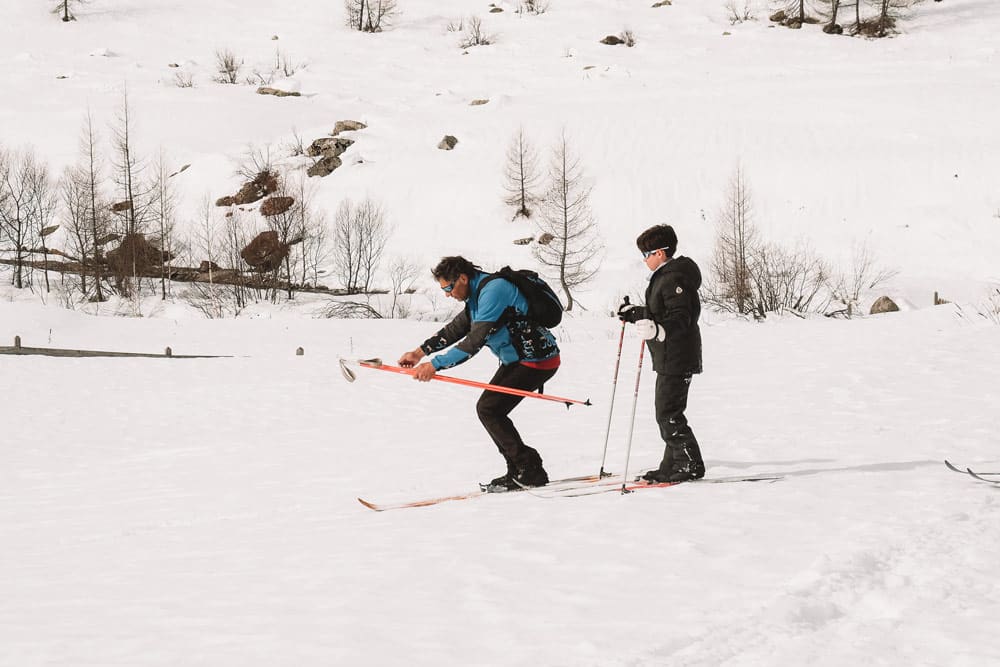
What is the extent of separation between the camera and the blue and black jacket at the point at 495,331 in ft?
20.1

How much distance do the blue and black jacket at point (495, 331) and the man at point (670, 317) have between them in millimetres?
697

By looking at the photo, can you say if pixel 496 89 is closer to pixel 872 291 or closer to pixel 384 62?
pixel 384 62

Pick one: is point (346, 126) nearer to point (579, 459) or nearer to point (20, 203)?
point (20, 203)

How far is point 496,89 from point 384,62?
516 inches

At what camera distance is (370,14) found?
74.8 meters

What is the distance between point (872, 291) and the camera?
3048 cm

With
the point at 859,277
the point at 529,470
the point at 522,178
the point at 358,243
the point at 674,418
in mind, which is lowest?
the point at 529,470

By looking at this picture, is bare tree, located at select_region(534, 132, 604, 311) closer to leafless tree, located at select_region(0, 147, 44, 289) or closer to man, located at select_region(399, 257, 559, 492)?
leafless tree, located at select_region(0, 147, 44, 289)

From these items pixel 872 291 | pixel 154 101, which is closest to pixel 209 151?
pixel 154 101

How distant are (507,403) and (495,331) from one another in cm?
66

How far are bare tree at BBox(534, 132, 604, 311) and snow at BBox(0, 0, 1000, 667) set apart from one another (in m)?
0.96

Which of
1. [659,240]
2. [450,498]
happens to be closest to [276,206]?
[450,498]

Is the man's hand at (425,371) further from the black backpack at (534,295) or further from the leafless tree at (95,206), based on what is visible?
the leafless tree at (95,206)

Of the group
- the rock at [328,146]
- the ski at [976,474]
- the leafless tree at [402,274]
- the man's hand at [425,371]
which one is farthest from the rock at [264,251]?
the ski at [976,474]
